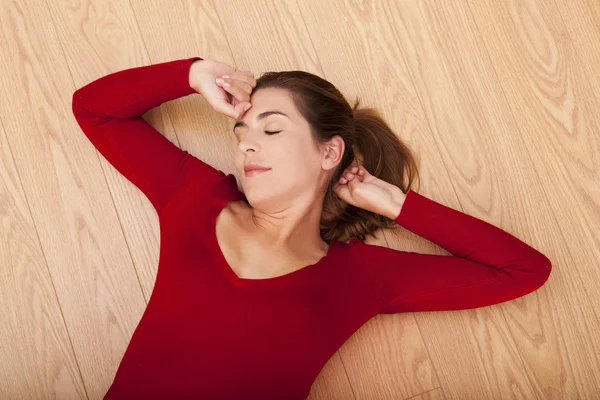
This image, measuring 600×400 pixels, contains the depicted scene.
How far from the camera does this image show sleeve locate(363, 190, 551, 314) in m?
1.43

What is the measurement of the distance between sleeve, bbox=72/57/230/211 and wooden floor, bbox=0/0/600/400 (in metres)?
0.13

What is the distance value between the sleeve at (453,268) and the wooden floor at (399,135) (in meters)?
0.13

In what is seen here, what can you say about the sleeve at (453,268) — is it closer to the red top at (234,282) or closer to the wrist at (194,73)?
the red top at (234,282)

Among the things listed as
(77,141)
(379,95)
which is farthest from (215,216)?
(379,95)

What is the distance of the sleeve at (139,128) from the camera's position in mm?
1460

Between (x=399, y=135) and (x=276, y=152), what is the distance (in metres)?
0.49

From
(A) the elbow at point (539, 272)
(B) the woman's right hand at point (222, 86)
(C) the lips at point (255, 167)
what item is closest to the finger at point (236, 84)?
(B) the woman's right hand at point (222, 86)

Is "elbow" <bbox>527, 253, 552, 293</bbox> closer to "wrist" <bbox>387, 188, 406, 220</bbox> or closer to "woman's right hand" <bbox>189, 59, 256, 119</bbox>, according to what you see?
"wrist" <bbox>387, 188, 406, 220</bbox>

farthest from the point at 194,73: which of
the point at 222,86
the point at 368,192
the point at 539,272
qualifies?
the point at 539,272

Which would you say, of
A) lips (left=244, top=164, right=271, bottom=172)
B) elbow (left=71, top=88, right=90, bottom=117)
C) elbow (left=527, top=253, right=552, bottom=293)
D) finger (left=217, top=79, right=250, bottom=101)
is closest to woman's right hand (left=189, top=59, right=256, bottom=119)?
finger (left=217, top=79, right=250, bottom=101)

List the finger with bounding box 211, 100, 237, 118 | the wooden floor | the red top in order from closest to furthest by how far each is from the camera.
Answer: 1. the red top
2. the finger with bounding box 211, 100, 237, 118
3. the wooden floor

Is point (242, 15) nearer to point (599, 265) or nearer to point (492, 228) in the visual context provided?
point (492, 228)

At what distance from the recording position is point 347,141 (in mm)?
1520

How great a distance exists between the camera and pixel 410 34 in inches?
67.4
